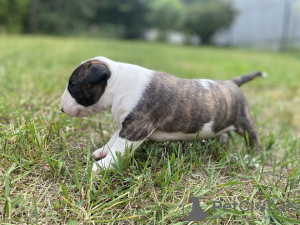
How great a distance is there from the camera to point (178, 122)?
1787mm

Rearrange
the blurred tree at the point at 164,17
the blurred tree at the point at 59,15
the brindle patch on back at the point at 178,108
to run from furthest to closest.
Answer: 1. the blurred tree at the point at 164,17
2. the blurred tree at the point at 59,15
3. the brindle patch on back at the point at 178,108

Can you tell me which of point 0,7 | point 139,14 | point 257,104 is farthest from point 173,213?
point 139,14

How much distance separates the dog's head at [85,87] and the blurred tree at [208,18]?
80.8 feet

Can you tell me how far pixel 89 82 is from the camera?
170 cm

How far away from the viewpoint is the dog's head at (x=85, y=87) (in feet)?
5.57

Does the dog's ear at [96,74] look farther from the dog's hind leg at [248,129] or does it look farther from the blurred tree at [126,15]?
the blurred tree at [126,15]

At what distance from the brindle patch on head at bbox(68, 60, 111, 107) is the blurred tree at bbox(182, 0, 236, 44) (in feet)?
80.8

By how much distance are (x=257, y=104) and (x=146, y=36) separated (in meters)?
27.5

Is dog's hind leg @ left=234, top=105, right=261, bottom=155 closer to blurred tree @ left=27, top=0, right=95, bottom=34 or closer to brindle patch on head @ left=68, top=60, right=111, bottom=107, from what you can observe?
brindle patch on head @ left=68, top=60, right=111, bottom=107

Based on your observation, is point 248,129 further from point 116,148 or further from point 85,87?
point 85,87

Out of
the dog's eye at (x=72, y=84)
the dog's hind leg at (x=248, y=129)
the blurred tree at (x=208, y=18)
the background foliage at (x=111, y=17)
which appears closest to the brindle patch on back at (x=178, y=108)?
the dog's hind leg at (x=248, y=129)

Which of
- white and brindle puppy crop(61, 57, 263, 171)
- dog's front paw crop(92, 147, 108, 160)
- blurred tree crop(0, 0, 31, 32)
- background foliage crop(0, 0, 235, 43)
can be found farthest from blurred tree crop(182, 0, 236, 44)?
dog's front paw crop(92, 147, 108, 160)

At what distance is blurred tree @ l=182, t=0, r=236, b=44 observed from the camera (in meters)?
24.3

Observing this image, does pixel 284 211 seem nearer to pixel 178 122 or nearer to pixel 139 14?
pixel 178 122
